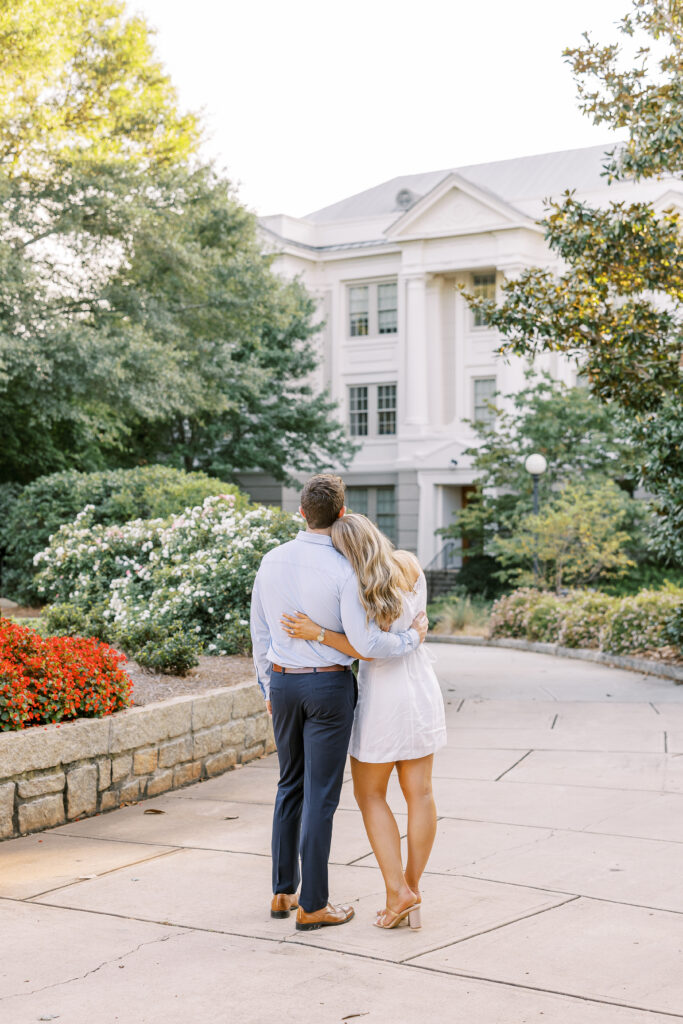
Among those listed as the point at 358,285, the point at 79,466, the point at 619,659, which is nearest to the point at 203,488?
the point at 619,659

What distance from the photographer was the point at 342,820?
6.70m

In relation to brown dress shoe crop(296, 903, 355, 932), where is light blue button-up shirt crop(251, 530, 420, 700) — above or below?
above

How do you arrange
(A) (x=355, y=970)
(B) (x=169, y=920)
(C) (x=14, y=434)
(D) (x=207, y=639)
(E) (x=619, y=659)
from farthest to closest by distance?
(C) (x=14, y=434) < (E) (x=619, y=659) < (D) (x=207, y=639) < (B) (x=169, y=920) < (A) (x=355, y=970)

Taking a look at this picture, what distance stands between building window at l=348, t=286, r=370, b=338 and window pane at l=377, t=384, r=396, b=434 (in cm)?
207

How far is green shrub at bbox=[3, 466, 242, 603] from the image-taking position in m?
16.5

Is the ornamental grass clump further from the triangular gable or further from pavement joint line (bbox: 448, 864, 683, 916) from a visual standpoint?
the triangular gable

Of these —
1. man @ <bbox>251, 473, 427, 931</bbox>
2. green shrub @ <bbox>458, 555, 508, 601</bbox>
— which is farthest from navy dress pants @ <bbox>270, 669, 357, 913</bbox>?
green shrub @ <bbox>458, 555, 508, 601</bbox>

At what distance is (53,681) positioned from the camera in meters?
6.89

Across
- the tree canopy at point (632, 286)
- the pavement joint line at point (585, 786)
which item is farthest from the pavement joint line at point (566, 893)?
the tree canopy at point (632, 286)

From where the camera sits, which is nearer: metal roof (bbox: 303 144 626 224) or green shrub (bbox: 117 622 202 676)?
green shrub (bbox: 117 622 202 676)

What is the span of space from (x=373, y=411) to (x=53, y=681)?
1241 inches

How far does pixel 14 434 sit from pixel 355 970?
1918cm

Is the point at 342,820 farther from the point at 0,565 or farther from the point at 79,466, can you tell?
the point at 79,466

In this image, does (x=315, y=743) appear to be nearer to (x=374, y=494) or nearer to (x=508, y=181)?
(x=374, y=494)
